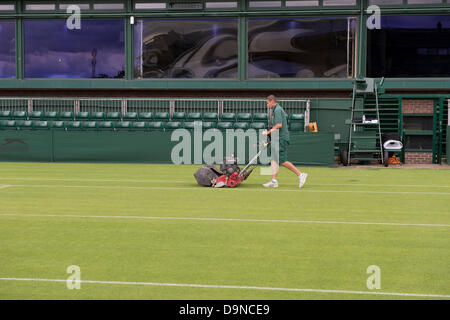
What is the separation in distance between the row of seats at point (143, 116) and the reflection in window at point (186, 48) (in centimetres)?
234

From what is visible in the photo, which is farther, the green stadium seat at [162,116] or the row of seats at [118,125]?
the green stadium seat at [162,116]

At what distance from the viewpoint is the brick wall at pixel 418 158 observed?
24.8 meters

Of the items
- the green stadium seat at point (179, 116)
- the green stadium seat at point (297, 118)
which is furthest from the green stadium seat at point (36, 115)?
the green stadium seat at point (297, 118)

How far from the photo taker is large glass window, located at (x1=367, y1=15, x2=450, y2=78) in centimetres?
2530

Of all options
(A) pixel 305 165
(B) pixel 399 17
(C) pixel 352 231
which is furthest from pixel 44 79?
(C) pixel 352 231

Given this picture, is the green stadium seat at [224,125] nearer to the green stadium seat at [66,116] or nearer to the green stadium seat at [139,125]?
the green stadium seat at [139,125]

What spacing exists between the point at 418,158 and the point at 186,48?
10435mm

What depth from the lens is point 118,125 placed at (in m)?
24.4

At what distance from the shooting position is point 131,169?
20.0 meters

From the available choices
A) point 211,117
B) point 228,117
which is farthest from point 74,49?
point 228,117

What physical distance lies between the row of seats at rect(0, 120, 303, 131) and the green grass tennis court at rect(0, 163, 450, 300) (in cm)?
864

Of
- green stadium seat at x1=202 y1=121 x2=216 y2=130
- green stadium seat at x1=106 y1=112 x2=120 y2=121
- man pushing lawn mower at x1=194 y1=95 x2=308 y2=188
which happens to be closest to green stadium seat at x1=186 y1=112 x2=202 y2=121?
green stadium seat at x1=202 y1=121 x2=216 y2=130

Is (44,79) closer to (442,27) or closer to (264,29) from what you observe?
(264,29)

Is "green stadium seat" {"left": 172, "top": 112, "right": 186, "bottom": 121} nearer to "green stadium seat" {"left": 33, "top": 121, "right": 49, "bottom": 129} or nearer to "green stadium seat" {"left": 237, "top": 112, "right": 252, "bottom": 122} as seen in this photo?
"green stadium seat" {"left": 237, "top": 112, "right": 252, "bottom": 122}
